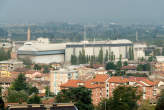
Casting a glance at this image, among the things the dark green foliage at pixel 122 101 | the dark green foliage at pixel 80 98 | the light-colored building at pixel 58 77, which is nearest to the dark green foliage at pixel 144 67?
the light-colored building at pixel 58 77

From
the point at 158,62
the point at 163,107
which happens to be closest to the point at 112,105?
the point at 163,107

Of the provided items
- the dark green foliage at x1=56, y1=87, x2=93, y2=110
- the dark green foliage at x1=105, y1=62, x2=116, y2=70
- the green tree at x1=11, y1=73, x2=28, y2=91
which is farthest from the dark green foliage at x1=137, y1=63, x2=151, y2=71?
the dark green foliage at x1=56, y1=87, x2=93, y2=110

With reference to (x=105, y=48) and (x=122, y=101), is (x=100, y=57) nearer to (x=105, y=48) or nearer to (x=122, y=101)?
(x=105, y=48)

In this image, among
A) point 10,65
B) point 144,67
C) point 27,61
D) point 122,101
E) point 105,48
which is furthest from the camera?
point 105,48

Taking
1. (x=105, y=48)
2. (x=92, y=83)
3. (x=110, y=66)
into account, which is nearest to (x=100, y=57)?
(x=105, y=48)

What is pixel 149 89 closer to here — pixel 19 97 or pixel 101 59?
pixel 19 97

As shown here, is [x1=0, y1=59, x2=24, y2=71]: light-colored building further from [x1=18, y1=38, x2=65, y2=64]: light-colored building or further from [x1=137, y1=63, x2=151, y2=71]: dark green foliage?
[x1=137, y1=63, x2=151, y2=71]: dark green foliage

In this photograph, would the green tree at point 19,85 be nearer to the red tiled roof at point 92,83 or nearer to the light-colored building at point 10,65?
the red tiled roof at point 92,83

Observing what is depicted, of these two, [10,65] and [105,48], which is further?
[105,48]
